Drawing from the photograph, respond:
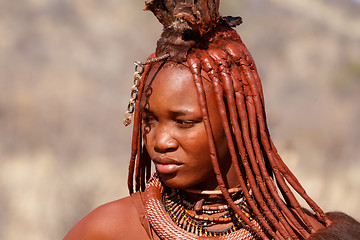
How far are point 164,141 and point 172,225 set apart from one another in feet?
1.41

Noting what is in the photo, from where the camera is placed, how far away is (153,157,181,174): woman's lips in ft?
7.91

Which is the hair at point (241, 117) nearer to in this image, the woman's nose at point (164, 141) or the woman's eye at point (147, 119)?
the woman's nose at point (164, 141)

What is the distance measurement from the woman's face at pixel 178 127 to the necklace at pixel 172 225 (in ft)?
0.57

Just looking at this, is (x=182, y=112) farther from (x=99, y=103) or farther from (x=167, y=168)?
(x=99, y=103)

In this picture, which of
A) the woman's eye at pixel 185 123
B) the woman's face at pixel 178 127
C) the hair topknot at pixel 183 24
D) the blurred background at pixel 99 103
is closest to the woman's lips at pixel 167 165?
the woman's face at pixel 178 127

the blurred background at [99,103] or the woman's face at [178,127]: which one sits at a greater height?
the blurred background at [99,103]

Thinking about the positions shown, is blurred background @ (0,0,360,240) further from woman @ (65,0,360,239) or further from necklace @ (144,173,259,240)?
woman @ (65,0,360,239)

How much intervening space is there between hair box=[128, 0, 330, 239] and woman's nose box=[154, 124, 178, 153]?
0.57 feet

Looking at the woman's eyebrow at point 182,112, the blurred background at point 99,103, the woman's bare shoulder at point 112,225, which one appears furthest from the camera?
the blurred background at point 99,103


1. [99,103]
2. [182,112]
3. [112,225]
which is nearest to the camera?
[182,112]

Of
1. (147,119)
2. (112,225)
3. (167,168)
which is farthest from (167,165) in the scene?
(112,225)

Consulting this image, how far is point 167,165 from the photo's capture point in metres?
2.43

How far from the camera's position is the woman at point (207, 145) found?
238 centimetres

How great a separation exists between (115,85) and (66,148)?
4.82 ft
